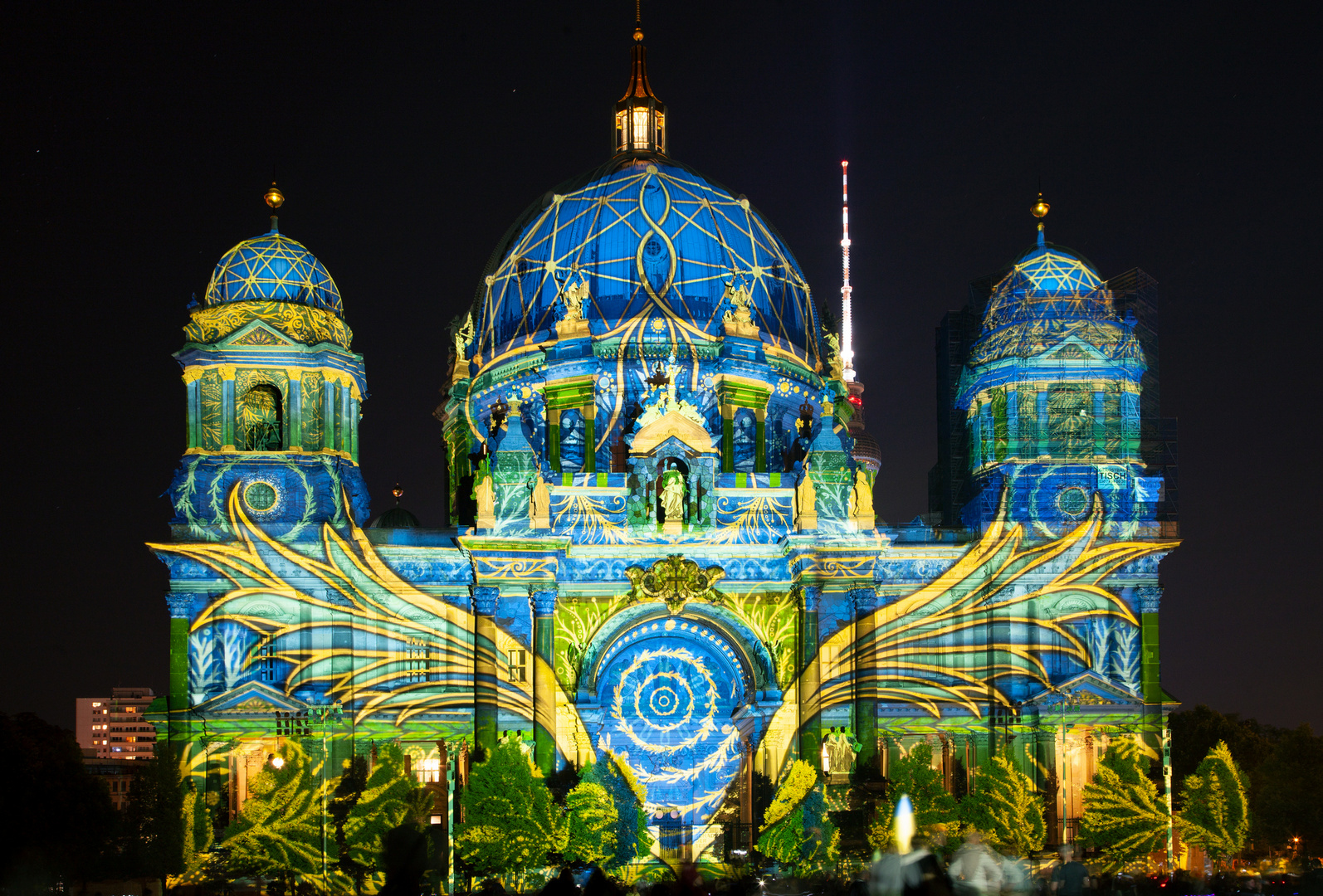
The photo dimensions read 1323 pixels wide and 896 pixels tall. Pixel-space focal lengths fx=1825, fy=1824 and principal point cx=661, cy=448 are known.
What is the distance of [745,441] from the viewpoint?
82688 mm

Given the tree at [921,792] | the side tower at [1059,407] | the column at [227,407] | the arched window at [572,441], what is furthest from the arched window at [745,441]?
the column at [227,407]

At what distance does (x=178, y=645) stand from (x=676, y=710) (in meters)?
19.8

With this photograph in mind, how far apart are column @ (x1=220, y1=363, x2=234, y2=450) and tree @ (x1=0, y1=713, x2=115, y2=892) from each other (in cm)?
1348

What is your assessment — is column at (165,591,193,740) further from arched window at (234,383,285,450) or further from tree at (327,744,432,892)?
tree at (327,744,432,892)

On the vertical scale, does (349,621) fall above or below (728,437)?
below

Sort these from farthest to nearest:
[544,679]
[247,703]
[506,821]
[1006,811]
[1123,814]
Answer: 1. [544,679]
2. [247,703]
3. [1123,814]
4. [1006,811]
5. [506,821]

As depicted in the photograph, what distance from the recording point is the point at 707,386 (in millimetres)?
82062

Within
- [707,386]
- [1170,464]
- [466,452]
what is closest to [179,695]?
[466,452]

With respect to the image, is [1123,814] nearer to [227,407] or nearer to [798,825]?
[798,825]

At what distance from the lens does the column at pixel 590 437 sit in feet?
265

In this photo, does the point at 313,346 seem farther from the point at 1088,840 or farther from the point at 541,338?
the point at 1088,840

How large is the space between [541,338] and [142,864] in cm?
3099

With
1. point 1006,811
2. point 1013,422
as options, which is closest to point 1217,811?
point 1006,811

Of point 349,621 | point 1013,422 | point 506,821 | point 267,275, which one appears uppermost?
point 267,275
